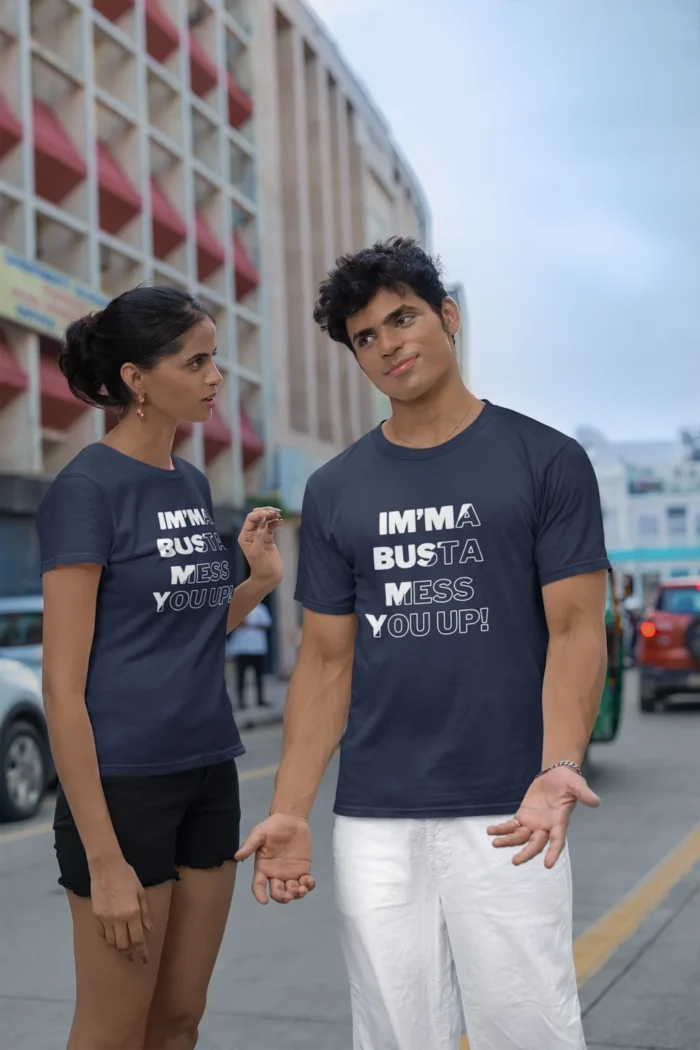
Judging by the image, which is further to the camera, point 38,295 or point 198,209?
point 198,209

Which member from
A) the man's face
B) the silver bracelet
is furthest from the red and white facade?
the silver bracelet

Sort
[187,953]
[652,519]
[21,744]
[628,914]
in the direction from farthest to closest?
1. [652,519]
2. [21,744]
3. [628,914]
4. [187,953]

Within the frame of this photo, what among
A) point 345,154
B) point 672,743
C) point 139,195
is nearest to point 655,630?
point 672,743

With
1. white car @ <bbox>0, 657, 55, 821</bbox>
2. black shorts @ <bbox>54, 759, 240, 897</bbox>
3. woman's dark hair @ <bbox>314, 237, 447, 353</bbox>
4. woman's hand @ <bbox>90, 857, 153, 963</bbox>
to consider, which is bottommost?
white car @ <bbox>0, 657, 55, 821</bbox>

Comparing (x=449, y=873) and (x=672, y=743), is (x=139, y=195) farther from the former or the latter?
(x=449, y=873)

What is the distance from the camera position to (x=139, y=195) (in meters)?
29.7

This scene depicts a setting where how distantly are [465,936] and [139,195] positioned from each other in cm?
2837

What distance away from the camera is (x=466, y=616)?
8.57ft

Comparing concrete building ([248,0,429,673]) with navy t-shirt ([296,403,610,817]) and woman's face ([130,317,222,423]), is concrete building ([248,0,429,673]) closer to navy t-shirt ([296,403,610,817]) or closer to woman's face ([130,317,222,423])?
woman's face ([130,317,222,423])

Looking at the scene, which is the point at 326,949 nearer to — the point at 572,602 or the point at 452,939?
the point at 452,939

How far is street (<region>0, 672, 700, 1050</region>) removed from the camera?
468 cm

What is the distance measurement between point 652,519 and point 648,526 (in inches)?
18.3

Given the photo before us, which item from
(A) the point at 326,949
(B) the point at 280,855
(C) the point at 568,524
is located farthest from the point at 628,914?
(C) the point at 568,524

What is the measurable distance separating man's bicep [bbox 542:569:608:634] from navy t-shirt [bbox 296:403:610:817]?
2 cm
